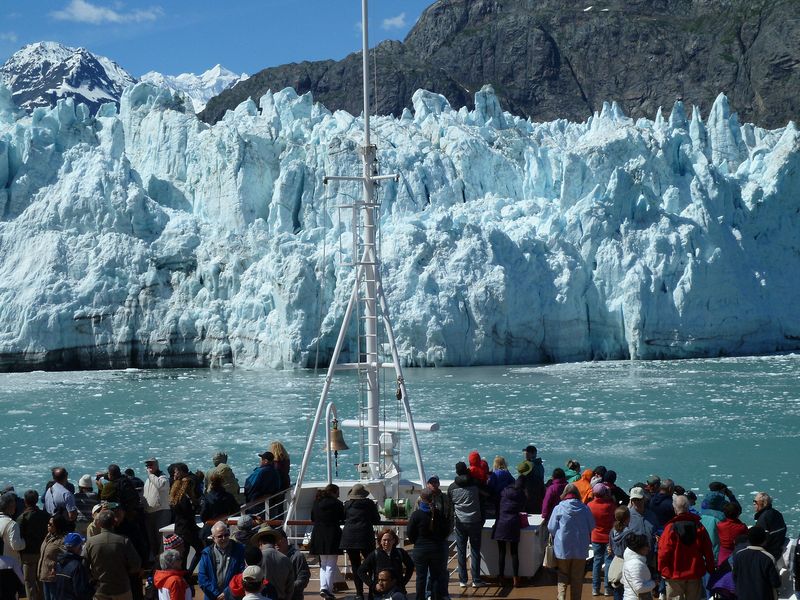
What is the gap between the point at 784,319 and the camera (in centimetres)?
3344

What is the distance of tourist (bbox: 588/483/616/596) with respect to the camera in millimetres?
6348

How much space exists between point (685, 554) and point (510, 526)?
1.39 m

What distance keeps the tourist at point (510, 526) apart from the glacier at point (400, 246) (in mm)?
23635

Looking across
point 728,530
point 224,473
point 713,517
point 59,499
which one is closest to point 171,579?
point 59,499

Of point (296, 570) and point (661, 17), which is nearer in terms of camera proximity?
point (296, 570)

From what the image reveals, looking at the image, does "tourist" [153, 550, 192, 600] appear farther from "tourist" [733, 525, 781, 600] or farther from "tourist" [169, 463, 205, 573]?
"tourist" [733, 525, 781, 600]

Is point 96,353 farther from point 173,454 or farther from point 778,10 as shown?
point 778,10

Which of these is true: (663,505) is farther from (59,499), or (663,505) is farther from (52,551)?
(59,499)

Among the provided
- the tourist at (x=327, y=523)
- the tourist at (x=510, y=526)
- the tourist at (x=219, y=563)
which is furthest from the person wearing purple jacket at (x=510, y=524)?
the tourist at (x=219, y=563)

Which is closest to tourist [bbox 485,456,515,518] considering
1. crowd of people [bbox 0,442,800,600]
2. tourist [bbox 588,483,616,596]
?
crowd of people [bbox 0,442,800,600]

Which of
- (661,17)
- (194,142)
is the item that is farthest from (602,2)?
(194,142)

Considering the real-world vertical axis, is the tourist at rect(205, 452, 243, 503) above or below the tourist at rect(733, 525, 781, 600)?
above

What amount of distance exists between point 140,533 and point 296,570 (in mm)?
1557

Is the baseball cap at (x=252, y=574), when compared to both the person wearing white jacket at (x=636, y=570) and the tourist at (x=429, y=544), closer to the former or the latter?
the tourist at (x=429, y=544)
